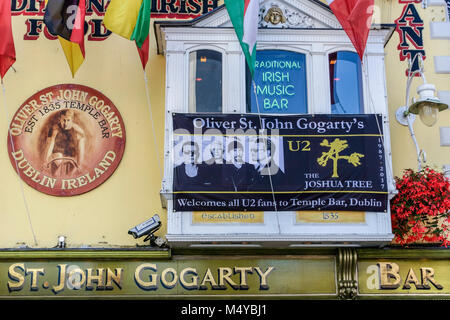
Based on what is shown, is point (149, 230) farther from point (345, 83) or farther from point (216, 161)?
point (345, 83)

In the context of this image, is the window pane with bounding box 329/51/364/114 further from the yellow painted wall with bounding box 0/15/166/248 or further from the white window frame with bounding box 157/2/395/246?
the yellow painted wall with bounding box 0/15/166/248

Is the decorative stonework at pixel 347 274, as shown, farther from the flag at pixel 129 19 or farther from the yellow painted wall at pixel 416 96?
the flag at pixel 129 19

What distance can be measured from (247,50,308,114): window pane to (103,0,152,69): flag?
1.83 m

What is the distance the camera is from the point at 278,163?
448 inches

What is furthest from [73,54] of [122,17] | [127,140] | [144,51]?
[127,140]

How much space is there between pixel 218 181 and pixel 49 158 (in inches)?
121

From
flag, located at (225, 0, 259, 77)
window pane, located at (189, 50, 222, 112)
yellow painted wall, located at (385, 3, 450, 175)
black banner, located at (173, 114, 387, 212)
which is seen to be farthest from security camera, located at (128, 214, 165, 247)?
yellow painted wall, located at (385, 3, 450, 175)

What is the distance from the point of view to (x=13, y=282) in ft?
38.2

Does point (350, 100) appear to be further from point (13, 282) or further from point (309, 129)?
point (13, 282)

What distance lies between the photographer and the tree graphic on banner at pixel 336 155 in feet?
37.3

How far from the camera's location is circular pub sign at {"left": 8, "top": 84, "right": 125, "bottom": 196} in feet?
40.5

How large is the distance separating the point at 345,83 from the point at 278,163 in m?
1.84

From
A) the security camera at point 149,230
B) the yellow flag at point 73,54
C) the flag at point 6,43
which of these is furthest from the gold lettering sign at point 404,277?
the flag at point 6,43

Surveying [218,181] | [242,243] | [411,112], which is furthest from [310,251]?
[411,112]
